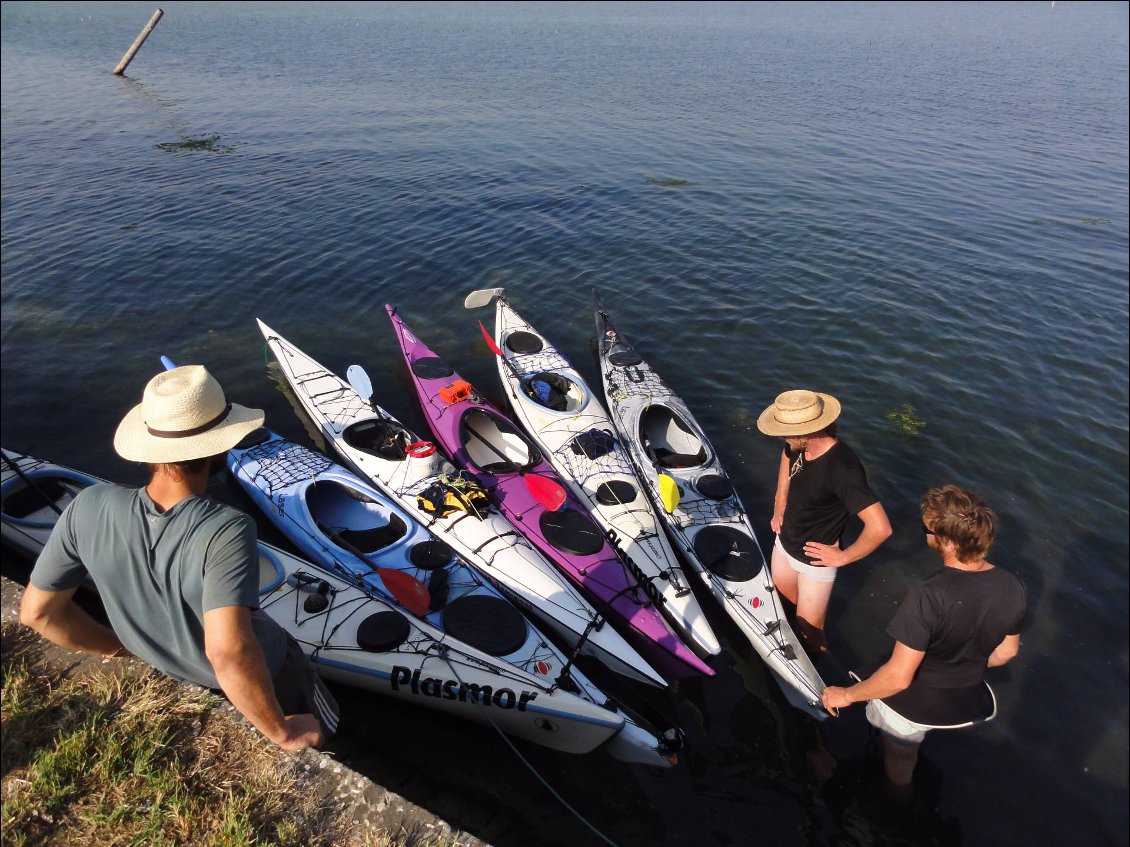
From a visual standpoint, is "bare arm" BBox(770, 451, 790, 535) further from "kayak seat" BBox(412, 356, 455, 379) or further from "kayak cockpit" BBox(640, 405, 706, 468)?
"kayak seat" BBox(412, 356, 455, 379)

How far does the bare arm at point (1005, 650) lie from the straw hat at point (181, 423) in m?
4.98

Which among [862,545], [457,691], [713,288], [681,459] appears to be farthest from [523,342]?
[862,545]

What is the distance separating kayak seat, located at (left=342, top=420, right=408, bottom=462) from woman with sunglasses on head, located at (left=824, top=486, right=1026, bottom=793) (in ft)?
23.1

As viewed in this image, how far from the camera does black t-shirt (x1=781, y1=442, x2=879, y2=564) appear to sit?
536 centimetres

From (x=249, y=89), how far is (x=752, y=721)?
1484 inches

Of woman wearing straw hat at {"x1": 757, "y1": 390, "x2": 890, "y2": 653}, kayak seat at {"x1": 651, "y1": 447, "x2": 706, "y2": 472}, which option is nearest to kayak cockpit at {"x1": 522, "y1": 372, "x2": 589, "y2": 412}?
kayak seat at {"x1": 651, "y1": 447, "x2": 706, "y2": 472}

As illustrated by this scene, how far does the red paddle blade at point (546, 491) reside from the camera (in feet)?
27.6

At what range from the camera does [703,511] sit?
8.56m

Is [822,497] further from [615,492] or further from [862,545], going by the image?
[615,492]

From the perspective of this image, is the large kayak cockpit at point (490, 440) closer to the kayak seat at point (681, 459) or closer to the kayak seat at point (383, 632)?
the kayak seat at point (681, 459)

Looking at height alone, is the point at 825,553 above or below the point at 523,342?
above

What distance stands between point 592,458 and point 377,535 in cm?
323

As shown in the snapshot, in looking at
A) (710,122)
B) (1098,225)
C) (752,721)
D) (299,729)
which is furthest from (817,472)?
(710,122)

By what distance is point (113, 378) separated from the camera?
12.3 m
